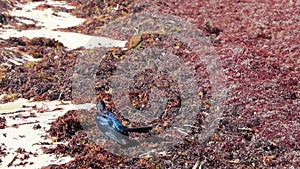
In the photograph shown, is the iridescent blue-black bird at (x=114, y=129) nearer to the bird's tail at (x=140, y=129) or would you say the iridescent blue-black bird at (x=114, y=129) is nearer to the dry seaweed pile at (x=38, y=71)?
the bird's tail at (x=140, y=129)

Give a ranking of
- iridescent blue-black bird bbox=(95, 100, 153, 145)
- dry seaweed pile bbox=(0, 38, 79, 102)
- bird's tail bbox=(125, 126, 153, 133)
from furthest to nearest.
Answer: dry seaweed pile bbox=(0, 38, 79, 102) < bird's tail bbox=(125, 126, 153, 133) < iridescent blue-black bird bbox=(95, 100, 153, 145)

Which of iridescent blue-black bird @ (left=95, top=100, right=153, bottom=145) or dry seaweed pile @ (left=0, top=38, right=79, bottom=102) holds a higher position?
iridescent blue-black bird @ (left=95, top=100, right=153, bottom=145)

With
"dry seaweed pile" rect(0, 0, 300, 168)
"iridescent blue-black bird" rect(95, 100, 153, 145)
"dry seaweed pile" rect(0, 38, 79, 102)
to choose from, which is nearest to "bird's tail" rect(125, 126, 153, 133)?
"iridescent blue-black bird" rect(95, 100, 153, 145)

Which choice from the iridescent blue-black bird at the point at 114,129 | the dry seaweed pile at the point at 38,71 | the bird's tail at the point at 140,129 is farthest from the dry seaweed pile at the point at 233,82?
the bird's tail at the point at 140,129

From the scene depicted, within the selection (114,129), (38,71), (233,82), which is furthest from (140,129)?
(38,71)

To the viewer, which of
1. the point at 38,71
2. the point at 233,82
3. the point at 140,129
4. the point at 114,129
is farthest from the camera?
the point at 38,71

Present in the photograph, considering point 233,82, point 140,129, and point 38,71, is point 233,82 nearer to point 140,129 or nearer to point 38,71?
point 140,129

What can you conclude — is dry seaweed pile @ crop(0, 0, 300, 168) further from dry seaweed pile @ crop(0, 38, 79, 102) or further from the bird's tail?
the bird's tail

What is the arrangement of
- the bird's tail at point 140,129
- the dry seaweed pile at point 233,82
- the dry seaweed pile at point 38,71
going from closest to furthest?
the dry seaweed pile at point 233,82
the bird's tail at point 140,129
the dry seaweed pile at point 38,71

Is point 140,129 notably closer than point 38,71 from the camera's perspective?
A: Yes

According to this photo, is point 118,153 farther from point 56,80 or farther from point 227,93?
point 56,80
